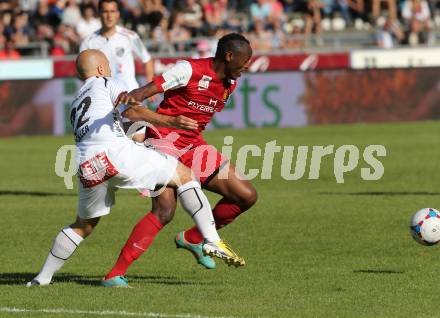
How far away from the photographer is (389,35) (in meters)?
30.8

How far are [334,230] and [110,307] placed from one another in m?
4.82

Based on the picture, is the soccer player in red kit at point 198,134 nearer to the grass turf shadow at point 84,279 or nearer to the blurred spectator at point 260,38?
the grass turf shadow at point 84,279

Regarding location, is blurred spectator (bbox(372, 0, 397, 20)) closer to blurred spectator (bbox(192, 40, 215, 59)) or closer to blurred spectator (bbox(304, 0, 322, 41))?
blurred spectator (bbox(304, 0, 322, 41))

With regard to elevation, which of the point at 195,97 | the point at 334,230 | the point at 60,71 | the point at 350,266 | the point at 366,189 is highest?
the point at 195,97

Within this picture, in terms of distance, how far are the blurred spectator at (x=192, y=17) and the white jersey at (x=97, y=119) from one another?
865 inches

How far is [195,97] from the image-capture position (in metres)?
9.33

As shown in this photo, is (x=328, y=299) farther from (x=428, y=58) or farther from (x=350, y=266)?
(x=428, y=58)

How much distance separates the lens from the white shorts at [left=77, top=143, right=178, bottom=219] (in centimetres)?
839

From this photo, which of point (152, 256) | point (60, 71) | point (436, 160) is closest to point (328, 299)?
point (152, 256)

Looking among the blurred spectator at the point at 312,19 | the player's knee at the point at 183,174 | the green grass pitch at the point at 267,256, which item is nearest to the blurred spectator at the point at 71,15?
the blurred spectator at the point at 312,19

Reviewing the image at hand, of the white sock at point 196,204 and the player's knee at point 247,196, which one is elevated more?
the white sock at point 196,204

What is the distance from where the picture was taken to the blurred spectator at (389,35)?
3059 centimetres

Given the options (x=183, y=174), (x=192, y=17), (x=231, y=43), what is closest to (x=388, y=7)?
(x=192, y=17)

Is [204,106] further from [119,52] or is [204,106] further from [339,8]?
[339,8]
